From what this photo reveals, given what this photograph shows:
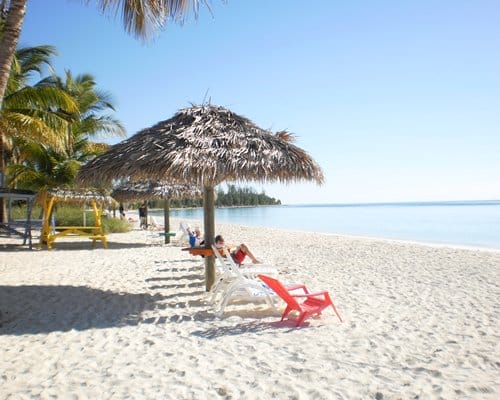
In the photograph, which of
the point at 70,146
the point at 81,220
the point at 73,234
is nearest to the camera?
the point at 73,234

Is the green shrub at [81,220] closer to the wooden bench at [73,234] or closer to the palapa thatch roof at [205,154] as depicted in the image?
the wooden bench at [73,234]

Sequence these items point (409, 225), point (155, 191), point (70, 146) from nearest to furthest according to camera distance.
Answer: point (155, 191)
point (70, 146)
point (409, 225)

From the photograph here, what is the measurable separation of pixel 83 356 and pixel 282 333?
1.84 metres

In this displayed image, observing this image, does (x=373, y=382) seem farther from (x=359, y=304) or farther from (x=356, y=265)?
(x=356, y=265)

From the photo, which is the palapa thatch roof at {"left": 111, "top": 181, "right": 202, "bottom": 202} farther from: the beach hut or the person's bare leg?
the person's bare leg

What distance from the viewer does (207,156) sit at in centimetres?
523

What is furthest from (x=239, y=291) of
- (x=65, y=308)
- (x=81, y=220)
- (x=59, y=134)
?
(x=81, y=220)

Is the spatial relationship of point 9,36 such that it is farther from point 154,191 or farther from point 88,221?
point 88,221

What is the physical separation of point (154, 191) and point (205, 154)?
7.77 meters

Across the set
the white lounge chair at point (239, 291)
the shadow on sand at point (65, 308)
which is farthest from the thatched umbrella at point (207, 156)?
the shadow on sand at point (65, 308)

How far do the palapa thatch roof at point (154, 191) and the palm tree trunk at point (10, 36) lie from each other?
327 inches

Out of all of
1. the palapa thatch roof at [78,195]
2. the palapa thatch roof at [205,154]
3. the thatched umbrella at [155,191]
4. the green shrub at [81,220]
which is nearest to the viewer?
the palapa thatch roof at [205,154]

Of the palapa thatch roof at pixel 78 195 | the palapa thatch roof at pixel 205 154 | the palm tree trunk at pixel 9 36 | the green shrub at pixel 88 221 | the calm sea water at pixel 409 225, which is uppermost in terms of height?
the palm tree trunk at pixel 9 36

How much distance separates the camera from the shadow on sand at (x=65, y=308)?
4324 mm
